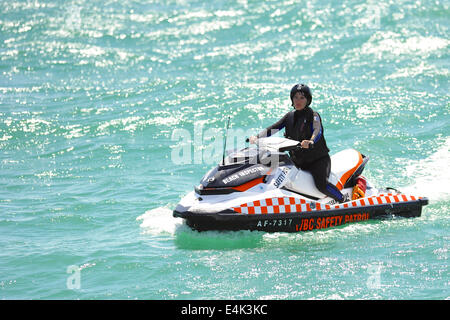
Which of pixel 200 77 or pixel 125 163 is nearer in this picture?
pixel 125 163

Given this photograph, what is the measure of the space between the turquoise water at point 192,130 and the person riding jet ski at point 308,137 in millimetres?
659

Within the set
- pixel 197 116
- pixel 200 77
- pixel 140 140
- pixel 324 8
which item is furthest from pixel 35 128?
pixel 324 8

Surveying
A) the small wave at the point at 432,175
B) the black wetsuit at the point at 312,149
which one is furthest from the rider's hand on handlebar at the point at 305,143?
the small wave at the point at 432,175

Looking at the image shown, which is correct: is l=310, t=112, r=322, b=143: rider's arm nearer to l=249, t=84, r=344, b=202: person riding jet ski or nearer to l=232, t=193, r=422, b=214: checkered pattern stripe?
l=249, t=84, r=344, b=202: person riding jet ski

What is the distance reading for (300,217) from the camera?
26.1 feet

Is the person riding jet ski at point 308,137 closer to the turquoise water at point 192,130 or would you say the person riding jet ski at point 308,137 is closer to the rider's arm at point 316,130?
the rider's arm at point 316,130

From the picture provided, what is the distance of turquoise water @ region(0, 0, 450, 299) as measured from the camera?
22.8ft

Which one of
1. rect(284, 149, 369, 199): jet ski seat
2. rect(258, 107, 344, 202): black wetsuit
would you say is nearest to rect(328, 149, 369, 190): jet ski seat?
rect(284, 149, 369, 199): jet ski seat

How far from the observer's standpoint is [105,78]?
1595 centimetres

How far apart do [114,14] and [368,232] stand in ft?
49.4

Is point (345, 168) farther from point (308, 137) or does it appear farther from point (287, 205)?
point (287, 205)

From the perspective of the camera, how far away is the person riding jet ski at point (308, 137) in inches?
323
